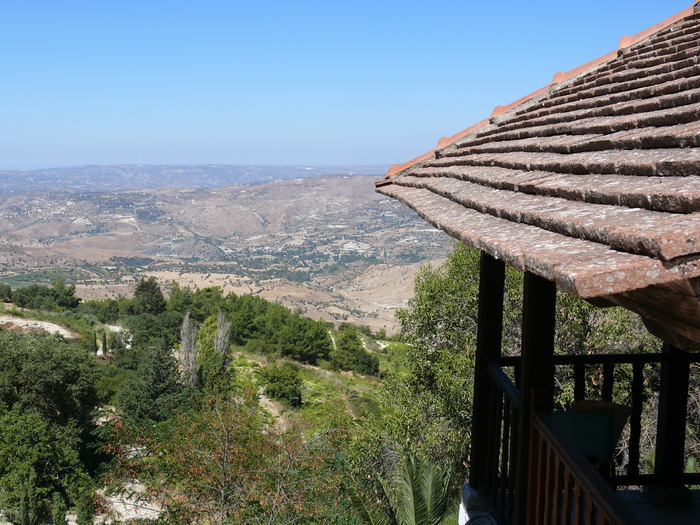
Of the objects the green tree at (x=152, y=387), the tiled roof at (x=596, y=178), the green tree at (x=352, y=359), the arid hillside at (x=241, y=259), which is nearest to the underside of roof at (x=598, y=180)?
the tiled roof at (x=596, y=178)

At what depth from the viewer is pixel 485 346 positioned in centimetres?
401

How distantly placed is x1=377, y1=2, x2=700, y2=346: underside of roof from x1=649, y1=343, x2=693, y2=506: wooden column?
155 cm

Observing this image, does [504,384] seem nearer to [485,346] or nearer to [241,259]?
[485,346]

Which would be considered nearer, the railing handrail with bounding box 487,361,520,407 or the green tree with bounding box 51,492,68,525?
the railing handrail with bounding box 487,361,520,407

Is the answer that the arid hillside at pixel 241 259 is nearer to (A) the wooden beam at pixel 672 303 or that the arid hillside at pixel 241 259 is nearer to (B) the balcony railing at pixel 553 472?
(B) the balcony railing at pixel 553 472

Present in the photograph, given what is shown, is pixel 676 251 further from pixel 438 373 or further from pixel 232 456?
pixel 438 373

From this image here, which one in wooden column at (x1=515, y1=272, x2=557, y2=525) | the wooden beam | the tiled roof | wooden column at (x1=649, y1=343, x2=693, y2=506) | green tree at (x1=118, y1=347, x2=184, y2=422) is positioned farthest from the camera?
green tree at (x1=118, y1=347, x2=184, y2=422)

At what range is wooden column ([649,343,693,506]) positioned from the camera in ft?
12.1

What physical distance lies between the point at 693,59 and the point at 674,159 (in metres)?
1.88

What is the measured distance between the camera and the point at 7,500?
1580 centimetres

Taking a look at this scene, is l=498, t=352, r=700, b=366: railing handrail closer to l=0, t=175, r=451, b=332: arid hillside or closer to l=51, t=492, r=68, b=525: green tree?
l=51, t=492, r=68, b=525: green tree

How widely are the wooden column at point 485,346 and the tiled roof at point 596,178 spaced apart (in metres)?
0.61

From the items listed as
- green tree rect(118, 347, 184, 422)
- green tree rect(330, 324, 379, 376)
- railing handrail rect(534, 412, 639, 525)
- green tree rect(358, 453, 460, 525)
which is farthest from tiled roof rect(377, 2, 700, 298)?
green tree rect(330, 324, 379, 376)

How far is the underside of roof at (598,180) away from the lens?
1.32m
